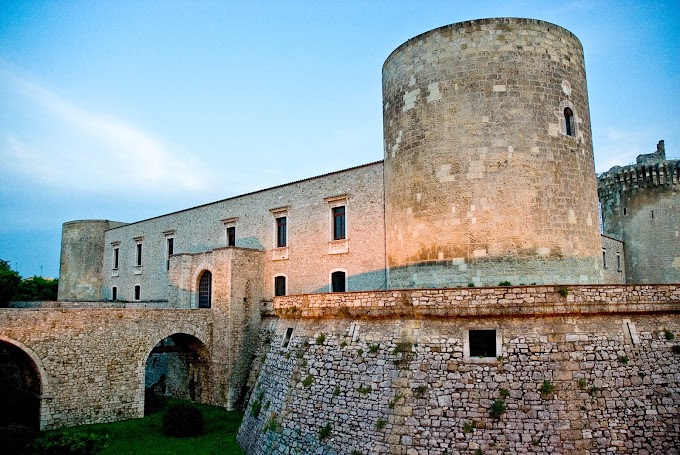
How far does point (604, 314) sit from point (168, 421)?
14365 millimetres

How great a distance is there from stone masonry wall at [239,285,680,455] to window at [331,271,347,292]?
8.99m

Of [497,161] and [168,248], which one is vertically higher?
[497,161]

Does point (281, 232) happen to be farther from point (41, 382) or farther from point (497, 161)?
point (497, 161)

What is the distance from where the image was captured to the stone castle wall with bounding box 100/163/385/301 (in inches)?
829

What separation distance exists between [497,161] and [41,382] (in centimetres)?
1705

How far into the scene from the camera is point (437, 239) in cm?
1530

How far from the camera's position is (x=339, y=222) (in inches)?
894

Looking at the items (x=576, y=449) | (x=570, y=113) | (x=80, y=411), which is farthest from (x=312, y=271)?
(x=576, y=449)

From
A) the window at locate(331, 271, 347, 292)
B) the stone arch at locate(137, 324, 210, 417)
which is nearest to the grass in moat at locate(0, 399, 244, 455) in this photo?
the stone arch at locate(137, 324, 210, 417)

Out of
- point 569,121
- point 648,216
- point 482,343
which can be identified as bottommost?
point 482,343

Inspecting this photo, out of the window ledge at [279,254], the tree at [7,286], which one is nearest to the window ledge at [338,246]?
the window ledge at [279,254]

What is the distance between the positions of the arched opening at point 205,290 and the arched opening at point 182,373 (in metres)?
2.84

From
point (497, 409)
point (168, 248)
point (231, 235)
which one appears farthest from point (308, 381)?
point (168, 248)

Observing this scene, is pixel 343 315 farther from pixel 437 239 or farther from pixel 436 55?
pixel 436 55
